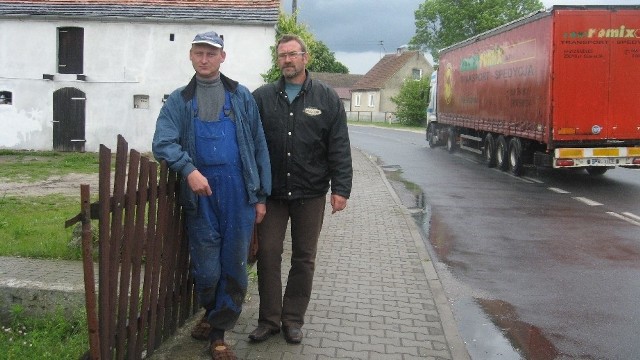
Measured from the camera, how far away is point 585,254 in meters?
8.64

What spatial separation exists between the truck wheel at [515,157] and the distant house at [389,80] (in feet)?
179

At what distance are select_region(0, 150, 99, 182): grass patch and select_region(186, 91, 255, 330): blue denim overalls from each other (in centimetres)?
1199

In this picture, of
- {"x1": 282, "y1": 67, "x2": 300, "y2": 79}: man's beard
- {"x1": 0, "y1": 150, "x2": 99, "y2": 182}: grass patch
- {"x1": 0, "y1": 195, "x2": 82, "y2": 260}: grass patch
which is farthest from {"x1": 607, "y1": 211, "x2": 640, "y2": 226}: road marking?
{"x1": 0, "y1": 150, "x2": 99, "y2": 182}: grass patch

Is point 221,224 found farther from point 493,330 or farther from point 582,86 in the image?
point 582,86

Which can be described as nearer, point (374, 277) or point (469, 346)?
point (469, 346)

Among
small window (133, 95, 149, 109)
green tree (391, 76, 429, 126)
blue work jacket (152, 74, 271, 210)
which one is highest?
green tree (391, 76, 429, 126)

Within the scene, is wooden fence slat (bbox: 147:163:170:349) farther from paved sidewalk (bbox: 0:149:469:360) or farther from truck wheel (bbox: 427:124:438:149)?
truck wheel (bbox: 427:124:438:149)

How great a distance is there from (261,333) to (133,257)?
120 cm

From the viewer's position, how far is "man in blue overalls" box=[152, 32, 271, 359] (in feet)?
13.9

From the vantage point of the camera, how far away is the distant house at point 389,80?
253 ft

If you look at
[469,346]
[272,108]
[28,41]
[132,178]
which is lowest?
[469,346]

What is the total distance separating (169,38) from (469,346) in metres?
18.5

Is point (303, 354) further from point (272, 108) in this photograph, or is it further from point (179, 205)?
point (272, 108)

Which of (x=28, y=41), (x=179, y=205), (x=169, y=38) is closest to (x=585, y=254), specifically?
(x=179, y=205)
